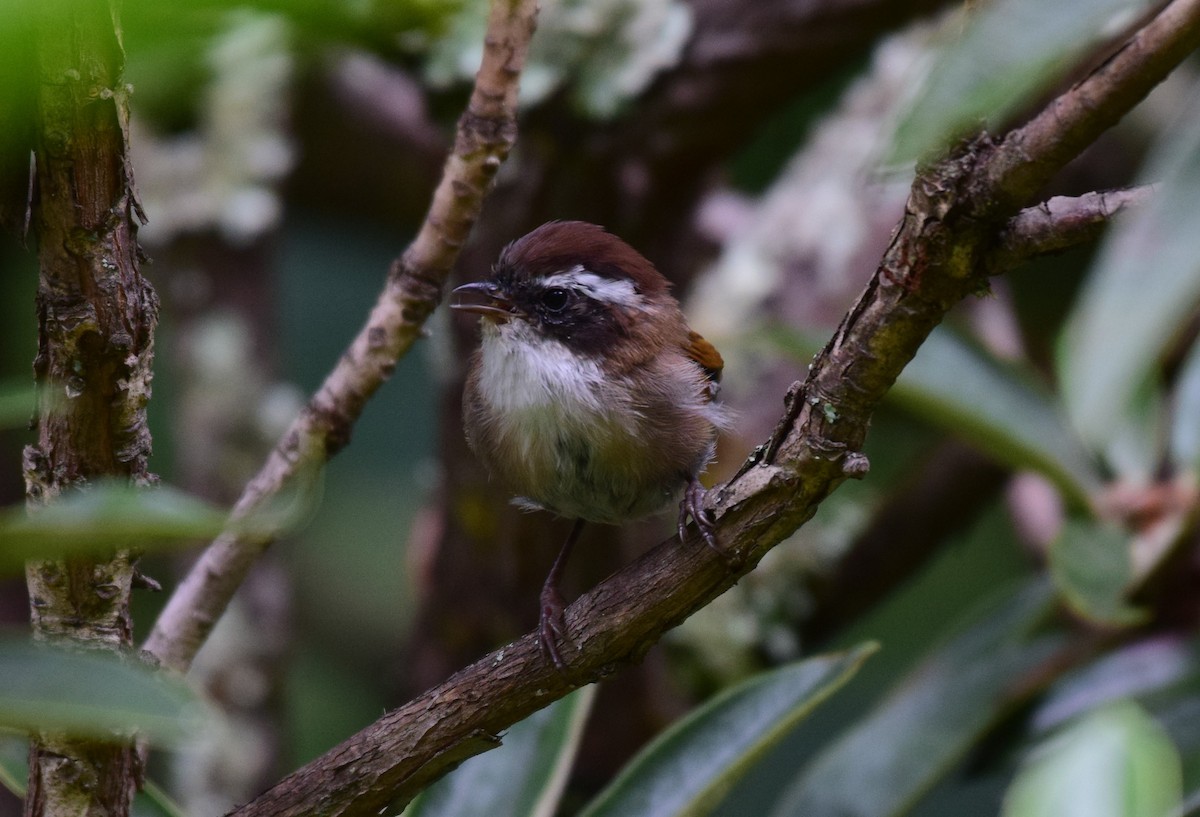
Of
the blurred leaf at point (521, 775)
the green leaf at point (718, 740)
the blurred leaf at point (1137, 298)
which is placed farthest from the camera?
the blurred leaf at point (521, 775)

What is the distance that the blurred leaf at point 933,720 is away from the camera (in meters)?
2.63

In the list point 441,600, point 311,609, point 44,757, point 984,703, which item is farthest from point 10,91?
point 311,609

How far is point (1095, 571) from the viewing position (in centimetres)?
258

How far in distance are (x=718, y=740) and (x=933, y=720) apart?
0.82m

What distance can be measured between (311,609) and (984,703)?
3.56 m

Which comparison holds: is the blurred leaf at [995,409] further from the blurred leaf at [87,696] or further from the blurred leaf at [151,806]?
the blurred leaf at [87,696]

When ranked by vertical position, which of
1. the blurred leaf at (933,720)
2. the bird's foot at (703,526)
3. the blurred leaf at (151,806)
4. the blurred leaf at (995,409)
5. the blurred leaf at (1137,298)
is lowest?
the blurred leaf at (933,720)

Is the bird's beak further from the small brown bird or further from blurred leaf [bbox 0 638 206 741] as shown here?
blurred leaf [bbox 0 638 206 741]

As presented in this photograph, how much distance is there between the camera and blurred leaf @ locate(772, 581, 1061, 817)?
2.63 metres

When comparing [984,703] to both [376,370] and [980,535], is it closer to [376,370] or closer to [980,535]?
[376,370]

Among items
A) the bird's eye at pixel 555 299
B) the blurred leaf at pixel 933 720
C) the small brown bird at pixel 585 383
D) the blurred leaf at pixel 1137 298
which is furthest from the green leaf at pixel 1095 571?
the blurred leaf at pixel 1137 298

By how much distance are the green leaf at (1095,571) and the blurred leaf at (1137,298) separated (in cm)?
169

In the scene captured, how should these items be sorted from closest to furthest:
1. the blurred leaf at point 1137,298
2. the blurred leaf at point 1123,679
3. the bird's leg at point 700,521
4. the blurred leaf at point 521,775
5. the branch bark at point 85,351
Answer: the blurred leaf at point 1137,298 → the branch bark at point 85,351 → the bird's leg at point 700,521 → the blurred leaf at point 521,775 → the blurred leaf at point 1123,679

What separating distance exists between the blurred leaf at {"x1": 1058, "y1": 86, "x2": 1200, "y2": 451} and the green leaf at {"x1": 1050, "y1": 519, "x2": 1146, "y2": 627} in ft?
5.55
